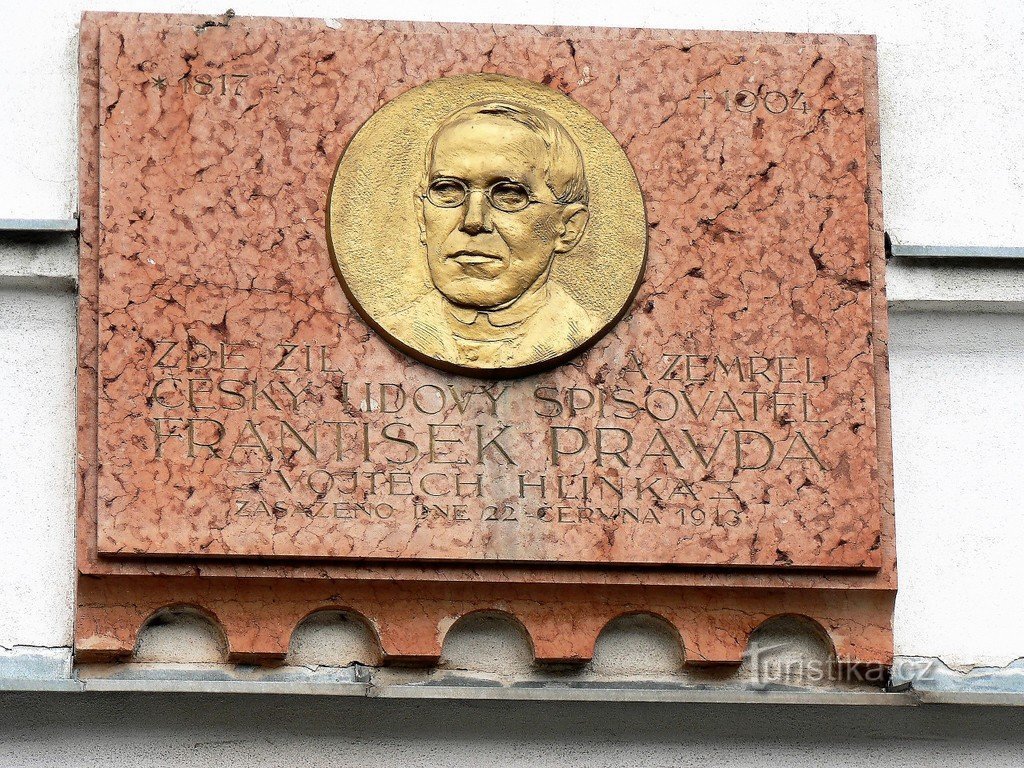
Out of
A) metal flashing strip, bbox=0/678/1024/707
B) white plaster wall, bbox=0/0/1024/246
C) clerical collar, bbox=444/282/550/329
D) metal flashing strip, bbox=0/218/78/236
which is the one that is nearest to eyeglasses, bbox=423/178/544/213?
clerical collar, bbox=444/282/550/329

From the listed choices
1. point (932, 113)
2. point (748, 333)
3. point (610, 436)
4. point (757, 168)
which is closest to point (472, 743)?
point (610, 436)

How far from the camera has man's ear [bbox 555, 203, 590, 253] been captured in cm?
852

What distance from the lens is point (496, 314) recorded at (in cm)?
845

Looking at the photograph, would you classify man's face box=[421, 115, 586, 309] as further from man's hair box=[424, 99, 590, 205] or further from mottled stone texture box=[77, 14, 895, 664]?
mottled stone texture box=[77, 14, 895, 664]

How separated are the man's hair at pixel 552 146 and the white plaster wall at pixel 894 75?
1.58ft

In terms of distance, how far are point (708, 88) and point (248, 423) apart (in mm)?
1983

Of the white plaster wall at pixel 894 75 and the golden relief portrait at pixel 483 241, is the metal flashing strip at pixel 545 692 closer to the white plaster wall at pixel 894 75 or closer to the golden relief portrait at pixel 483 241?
the golden relief portrait at pixel 483 241

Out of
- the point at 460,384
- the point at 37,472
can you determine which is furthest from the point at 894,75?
the point at 37,472

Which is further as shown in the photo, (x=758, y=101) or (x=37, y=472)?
(x=758, y=101)

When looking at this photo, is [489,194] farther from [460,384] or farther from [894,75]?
[894,75]

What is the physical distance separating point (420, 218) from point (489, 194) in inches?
9.8

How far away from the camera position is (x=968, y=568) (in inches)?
337

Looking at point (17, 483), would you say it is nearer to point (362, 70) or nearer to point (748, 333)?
point (362, 70)

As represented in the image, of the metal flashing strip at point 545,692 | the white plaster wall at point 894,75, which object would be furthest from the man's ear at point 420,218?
the metal flashing strip at point 545,692
